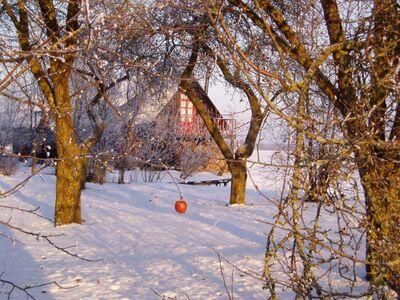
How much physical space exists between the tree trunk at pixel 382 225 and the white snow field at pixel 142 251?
764 millimetres

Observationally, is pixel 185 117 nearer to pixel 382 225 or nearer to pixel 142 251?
pixel 142 251

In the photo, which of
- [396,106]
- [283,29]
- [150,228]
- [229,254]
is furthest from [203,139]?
[396,106]

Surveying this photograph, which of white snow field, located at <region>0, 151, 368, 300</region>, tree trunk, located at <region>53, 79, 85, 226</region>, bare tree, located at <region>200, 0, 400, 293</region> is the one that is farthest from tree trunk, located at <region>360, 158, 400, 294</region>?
tree trunk, located at <region>53, 79, 85, 226</region>

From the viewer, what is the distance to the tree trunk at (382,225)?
123 inches

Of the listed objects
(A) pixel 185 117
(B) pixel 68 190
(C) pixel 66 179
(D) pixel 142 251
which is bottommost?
(D) pixel 142 251

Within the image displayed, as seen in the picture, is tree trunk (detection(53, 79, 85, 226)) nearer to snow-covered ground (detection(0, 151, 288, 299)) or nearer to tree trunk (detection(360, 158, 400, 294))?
snow-covered ground (detection(0, 151, 288, 299))

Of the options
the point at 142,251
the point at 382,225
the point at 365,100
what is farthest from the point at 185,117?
the point at 365,100

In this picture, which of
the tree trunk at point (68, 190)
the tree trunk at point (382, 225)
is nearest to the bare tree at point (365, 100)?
the tree trunk at point (382, 225)

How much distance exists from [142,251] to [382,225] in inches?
202

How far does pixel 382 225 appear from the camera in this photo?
3648 mm

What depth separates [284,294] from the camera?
564 centimetres

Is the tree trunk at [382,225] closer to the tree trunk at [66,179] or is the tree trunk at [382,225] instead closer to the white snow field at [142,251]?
the white snow field at [142,251]

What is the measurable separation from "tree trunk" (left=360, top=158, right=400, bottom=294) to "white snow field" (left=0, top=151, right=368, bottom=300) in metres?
0.76

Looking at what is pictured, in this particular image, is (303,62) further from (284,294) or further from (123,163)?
(123,163)
